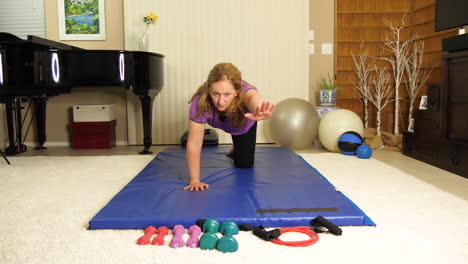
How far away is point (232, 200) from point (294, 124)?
2127 millimetres

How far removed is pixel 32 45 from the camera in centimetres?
341

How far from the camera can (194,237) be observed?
1.71m

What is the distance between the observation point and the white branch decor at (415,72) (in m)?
4.47

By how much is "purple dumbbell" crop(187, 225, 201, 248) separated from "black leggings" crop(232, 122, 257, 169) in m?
1.17

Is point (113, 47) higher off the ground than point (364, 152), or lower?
higher

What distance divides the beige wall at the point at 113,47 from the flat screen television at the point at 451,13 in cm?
150

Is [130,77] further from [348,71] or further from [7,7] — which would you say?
[348,71]

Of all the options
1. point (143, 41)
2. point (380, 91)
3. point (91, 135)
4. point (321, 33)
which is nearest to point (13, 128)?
point (91, 135)

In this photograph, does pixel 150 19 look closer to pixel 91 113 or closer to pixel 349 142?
pixel 91 113

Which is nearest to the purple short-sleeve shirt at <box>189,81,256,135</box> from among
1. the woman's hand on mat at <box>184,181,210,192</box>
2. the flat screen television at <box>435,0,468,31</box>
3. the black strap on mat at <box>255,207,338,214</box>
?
the woman's hand on mat at <box>184,181,210,192</box>

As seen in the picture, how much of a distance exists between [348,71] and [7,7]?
13.1 ft

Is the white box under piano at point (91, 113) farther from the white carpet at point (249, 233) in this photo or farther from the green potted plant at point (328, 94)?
the green potted plant at point (328, 94)

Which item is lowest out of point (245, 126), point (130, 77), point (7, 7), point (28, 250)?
point (28, 250)

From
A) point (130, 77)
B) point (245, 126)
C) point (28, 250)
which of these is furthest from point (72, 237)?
point (130, 77)
